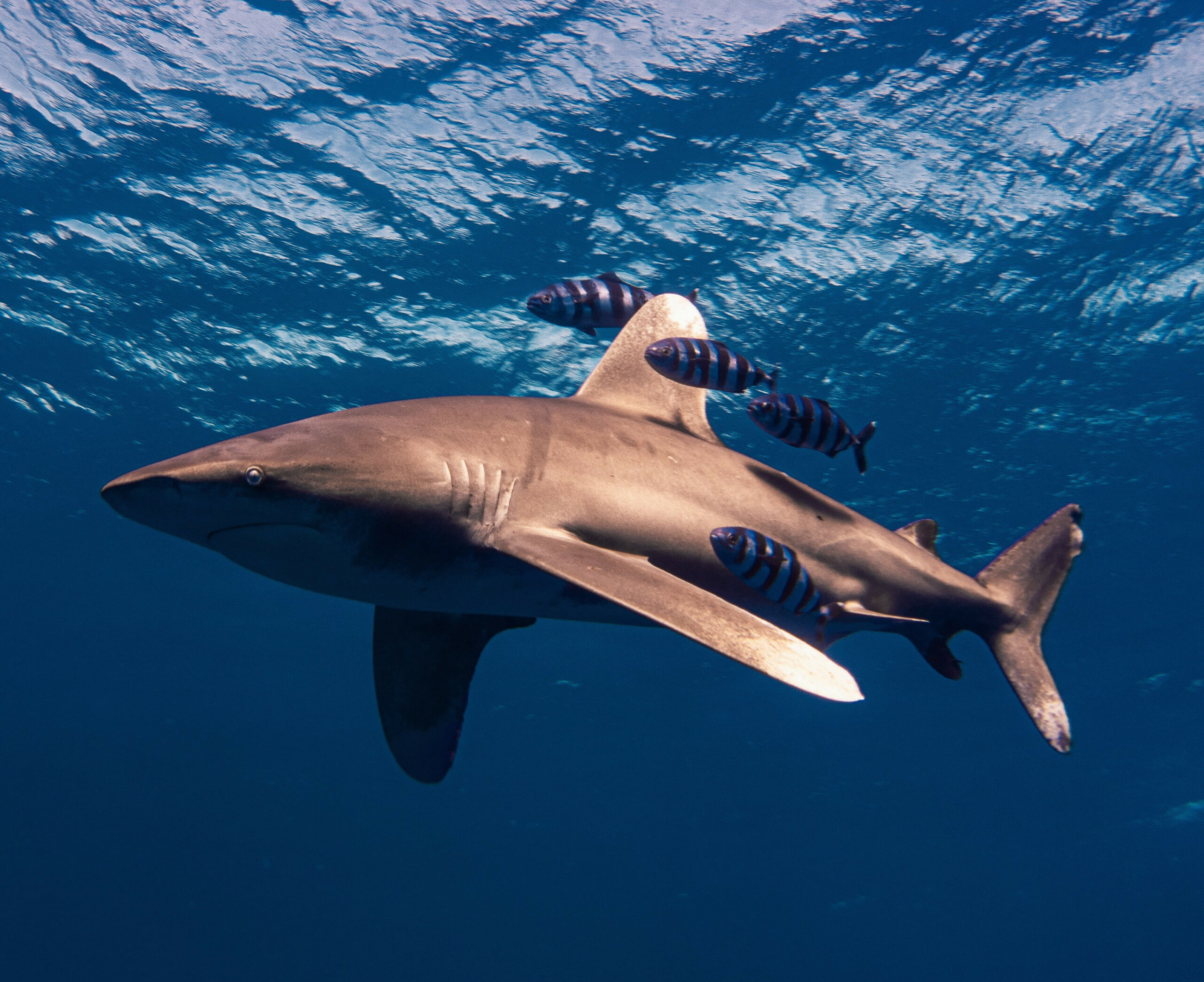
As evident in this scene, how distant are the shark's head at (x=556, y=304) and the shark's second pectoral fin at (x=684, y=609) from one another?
2.09 m

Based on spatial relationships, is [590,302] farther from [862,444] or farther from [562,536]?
[562,536]

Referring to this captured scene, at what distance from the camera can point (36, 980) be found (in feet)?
255

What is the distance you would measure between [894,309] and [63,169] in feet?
48.6

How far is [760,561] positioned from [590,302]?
2.23 m

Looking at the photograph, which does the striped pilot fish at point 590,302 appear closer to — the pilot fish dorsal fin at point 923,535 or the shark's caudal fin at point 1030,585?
the pilot fish dorsal fin at point 923,535

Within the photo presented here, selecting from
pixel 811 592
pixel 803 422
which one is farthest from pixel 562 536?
pixel 803 422

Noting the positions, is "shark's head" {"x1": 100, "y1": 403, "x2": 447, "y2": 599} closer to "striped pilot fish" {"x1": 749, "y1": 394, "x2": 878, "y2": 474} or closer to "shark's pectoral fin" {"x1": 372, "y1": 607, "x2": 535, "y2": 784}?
"shark's pectoral fin" {"x1": 372, "y1": 607, "x2": 535, "y2": 784}

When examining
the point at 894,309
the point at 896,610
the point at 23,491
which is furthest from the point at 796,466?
the point at 23,491

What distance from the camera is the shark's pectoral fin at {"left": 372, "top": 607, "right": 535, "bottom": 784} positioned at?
3896 millimetres

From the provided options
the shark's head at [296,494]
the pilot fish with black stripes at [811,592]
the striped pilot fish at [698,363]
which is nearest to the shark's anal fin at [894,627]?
the pilot fish with black stripes at [811,592]

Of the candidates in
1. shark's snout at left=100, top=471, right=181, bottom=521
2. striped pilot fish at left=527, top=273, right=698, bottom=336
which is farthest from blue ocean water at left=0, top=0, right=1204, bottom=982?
shark's snout at left=100, top=471, right=181, bottom=521

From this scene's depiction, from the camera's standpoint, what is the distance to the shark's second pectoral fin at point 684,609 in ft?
6.43

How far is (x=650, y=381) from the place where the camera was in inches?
162

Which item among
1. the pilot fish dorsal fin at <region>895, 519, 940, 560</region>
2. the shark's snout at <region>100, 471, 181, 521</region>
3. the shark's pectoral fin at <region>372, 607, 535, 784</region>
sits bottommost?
the shark's pectoral fin at <region>372, 607, 535, 784</region>
